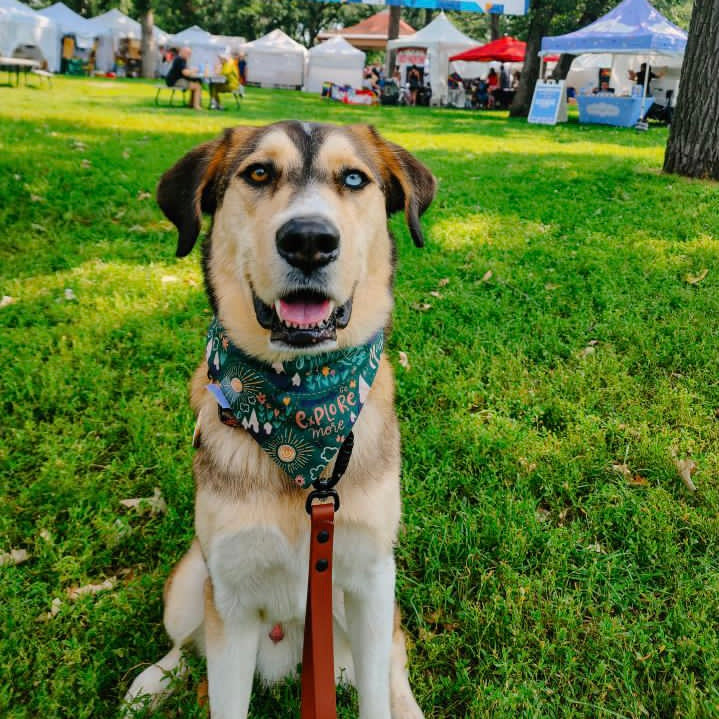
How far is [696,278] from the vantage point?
554cm

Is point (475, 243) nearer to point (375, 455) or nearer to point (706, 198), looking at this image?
point (706, 198)

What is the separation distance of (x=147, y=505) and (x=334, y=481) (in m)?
1.55

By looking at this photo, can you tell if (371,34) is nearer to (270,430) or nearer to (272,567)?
(270,430)

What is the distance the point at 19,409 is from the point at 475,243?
15.4ft

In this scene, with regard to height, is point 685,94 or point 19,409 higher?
point 685,94

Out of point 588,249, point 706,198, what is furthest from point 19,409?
point 706,198

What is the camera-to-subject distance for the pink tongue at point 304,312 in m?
2.07

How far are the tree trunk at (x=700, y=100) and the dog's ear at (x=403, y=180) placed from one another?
7910 mm

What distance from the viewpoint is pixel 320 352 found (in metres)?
2.18

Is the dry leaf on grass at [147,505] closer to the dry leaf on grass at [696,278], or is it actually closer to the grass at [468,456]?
the grass at [468,456]

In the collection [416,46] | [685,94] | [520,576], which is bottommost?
[520,576]

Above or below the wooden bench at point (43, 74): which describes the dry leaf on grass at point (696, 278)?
below

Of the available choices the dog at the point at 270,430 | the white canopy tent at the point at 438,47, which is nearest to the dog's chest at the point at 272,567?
the dog at the point at 270,430

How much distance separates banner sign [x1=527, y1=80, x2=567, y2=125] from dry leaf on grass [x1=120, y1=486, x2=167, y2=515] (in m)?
21.8
